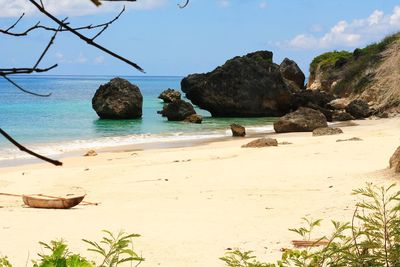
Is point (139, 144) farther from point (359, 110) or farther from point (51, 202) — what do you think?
point (51, 202)

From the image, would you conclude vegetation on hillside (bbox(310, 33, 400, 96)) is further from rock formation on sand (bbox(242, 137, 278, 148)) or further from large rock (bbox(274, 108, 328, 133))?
rock formation on sand (bbox(242, 137, 278, 148))

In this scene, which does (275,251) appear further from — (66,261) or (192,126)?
(192,126)

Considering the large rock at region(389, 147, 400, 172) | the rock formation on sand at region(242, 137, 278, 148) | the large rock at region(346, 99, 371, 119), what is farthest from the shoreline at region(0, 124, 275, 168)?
the large rock at region(389, 147, 400, 172)

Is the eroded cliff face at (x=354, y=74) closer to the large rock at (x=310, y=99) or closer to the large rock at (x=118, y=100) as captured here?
the large rock at (x=310, y=99)

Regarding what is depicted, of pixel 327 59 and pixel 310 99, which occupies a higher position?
pixel 327 59

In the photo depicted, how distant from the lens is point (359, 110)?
112ft

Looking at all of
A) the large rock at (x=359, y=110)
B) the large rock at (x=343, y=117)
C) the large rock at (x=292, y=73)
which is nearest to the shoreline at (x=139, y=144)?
the large rock at (x=343, y=117)

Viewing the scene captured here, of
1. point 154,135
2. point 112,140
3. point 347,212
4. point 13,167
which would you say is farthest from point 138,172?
point 154,135

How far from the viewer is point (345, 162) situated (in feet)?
39.2

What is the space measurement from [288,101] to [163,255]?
114 ft

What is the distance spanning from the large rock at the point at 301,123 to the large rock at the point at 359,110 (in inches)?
306

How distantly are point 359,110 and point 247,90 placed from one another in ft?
25.4

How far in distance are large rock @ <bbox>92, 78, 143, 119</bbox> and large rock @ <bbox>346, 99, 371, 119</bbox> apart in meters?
12.7

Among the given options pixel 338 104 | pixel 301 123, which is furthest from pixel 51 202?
pixel 338 104
